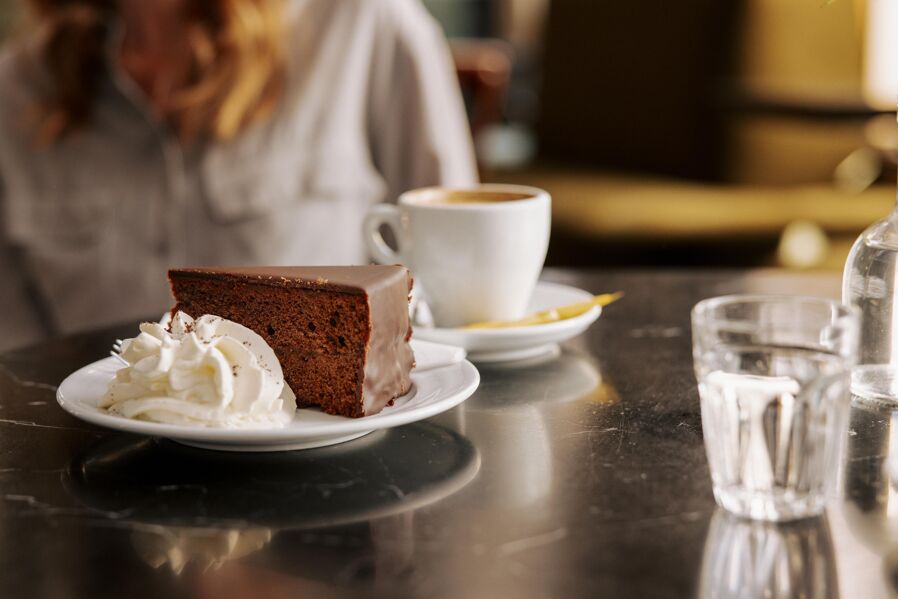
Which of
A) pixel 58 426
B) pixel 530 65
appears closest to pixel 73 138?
pixel 58 426

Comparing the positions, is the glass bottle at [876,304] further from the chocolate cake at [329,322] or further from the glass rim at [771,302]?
the chocolate cake at [329,322]

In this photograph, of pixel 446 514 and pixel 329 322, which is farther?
pixel 329 322

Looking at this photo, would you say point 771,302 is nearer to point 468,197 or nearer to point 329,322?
point 329,322

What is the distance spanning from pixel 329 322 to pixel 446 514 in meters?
0.21

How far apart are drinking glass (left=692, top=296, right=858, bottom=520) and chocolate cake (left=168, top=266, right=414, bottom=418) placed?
0.24m

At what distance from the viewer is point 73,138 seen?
198 cm

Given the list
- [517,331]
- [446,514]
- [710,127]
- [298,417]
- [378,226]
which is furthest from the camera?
[710,127]

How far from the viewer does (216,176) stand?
1.97 meters

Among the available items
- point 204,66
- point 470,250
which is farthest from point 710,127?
point 470,250

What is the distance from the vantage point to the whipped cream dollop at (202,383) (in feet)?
2.54

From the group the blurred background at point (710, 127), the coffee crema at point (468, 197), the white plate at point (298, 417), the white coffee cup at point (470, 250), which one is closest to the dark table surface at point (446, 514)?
Result: the white plate at point (298, 417)

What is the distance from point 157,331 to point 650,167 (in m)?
2.99

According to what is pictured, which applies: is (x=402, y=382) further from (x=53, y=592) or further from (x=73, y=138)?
(x=73, y=138)

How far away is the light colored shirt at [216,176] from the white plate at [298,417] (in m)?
1.07
